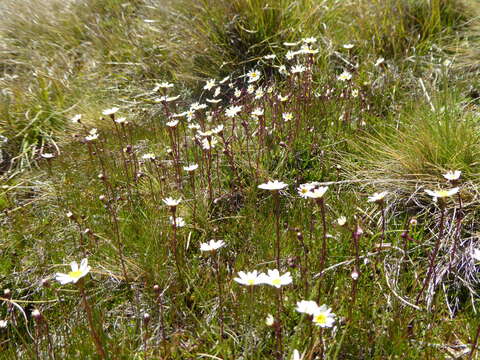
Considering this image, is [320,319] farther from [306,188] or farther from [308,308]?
[306,188]

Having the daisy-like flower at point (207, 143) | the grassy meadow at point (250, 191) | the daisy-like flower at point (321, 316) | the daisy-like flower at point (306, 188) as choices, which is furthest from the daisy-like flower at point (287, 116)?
the daisy-like flower at point (321, 316)

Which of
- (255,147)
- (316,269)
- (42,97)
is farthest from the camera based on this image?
(42,97)

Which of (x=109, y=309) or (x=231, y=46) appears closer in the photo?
(x=109, y=309)

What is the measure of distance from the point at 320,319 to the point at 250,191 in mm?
1368

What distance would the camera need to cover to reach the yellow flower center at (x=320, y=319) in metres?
1.37

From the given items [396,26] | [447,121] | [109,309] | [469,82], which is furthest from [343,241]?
[396,26]

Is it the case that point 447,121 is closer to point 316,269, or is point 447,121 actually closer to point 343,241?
point 343,241

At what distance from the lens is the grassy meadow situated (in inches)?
68.6

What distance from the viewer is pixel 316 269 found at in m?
2.00

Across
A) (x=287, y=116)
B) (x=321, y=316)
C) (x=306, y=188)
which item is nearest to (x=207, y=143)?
(x=287, y=116)

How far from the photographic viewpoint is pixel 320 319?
1.38 metres

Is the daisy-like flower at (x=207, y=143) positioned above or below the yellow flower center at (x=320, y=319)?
below

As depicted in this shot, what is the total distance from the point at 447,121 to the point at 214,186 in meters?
1.40

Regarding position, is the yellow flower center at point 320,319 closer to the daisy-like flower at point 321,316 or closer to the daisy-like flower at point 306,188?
the daisy-like flower at point 321,316
